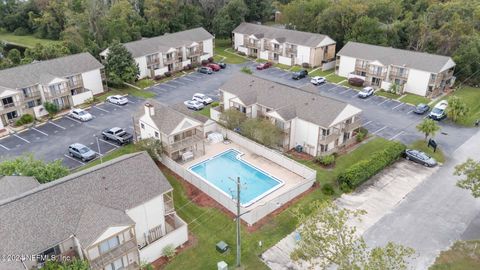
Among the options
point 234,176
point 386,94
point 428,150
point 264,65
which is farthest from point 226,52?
point 428,150

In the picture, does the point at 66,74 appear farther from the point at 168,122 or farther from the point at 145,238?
the point at 145,238

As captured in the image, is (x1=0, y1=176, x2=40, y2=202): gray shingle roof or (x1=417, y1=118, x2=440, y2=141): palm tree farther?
(x1=417, y1=118, x2=440, y2=141): palm tree

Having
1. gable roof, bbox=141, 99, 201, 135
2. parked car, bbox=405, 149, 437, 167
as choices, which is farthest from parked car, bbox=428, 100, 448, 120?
gable roof, bbox=141, 99, 201, 135

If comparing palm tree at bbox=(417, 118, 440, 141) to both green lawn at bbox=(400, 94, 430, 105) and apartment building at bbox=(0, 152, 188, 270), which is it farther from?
apartment building at bbox=(0, 152, 188, 270)

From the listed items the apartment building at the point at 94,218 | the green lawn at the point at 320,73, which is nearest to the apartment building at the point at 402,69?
the green lawn at the point at 320,73

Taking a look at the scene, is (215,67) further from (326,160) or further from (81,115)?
(326,160)

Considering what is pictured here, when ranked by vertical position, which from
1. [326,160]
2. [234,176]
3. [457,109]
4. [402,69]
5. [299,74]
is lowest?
[234,176]

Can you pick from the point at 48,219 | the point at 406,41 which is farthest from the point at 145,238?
the point at 406,41

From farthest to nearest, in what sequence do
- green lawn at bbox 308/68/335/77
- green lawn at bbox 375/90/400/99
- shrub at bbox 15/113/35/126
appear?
green lawn at bbox 308/68/335/77, green lawn at bbox 375/90/400/99, shrub at bbox 15/113/35/126
